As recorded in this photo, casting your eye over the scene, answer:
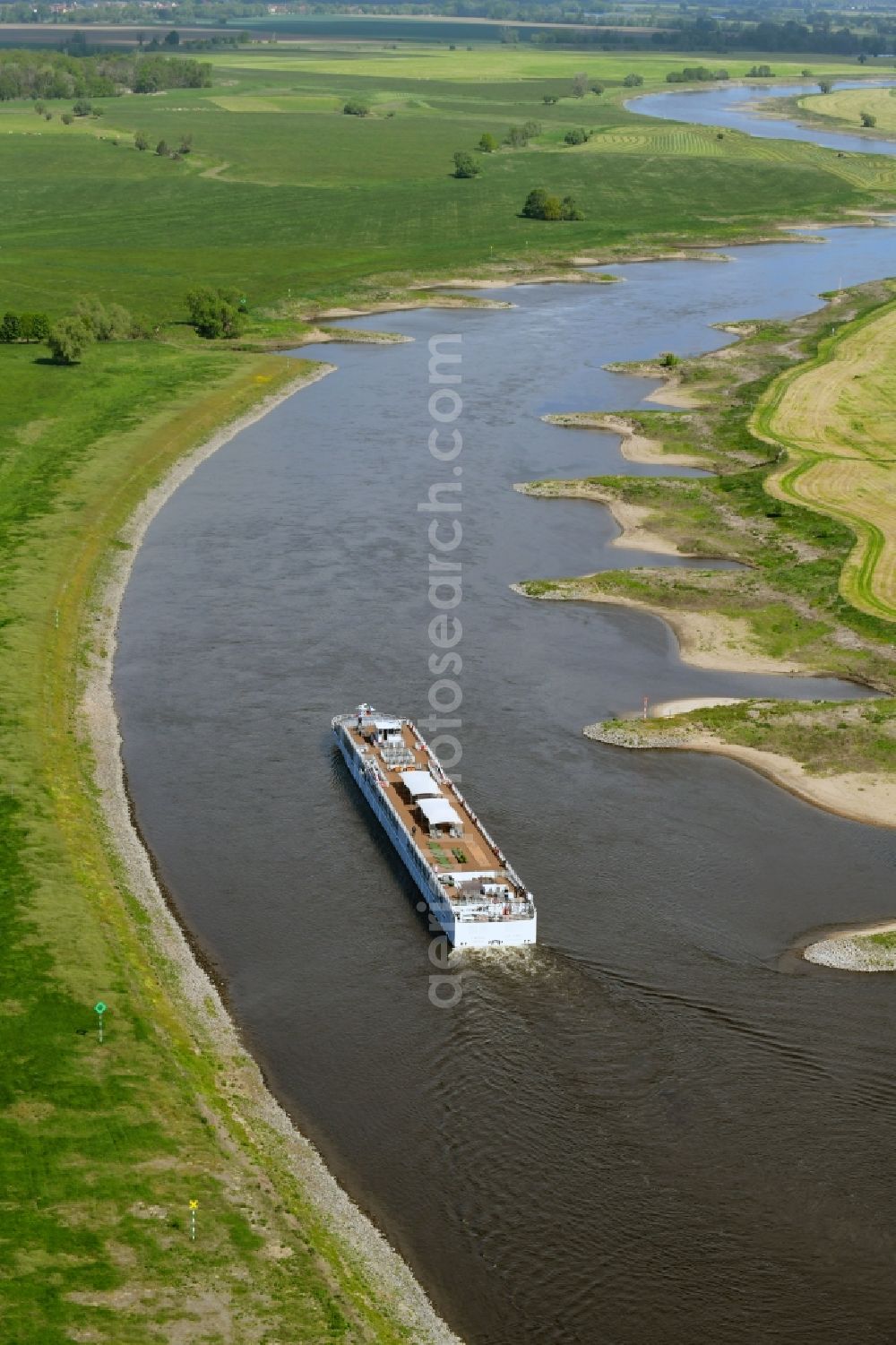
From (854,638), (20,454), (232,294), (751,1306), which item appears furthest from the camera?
(232,294)

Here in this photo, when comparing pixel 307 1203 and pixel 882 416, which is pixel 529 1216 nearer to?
pixel 307 1203

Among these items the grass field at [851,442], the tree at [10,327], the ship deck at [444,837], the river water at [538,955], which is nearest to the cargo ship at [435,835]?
the ship deck at [444,837]

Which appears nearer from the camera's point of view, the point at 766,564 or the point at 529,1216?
the point at 529,1216

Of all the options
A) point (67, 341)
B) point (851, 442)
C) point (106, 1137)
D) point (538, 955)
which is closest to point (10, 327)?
point (67, 341)

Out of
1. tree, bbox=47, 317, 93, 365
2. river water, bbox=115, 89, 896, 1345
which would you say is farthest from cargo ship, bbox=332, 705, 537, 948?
tree, bbox=47, 317, 93, 365

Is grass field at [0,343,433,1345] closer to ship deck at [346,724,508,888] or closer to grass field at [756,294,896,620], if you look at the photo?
ship deck at [346,724,508,888]

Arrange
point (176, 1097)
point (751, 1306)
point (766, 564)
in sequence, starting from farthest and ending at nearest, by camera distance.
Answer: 1. point (766, 564)
2. point (176, 1097)
3. point (751, 1306)

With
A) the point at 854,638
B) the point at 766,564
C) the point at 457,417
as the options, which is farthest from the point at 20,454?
the point at 854,638
